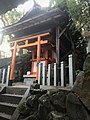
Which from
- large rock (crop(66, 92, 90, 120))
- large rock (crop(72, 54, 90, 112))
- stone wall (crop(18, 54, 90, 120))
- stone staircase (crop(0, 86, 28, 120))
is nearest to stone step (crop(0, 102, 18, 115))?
stone staircase (crop(0, 86, 28, 120))

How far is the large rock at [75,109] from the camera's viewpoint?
9.29 feet

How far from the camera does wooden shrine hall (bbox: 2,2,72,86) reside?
7.79m

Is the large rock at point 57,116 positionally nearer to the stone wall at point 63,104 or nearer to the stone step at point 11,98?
the stone wall at point 63,104

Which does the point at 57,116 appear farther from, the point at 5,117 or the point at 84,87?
the point at 5,117

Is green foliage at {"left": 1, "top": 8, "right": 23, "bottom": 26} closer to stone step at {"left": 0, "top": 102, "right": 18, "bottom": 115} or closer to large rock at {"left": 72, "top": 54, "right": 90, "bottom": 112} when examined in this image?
stone step at {"left": 0, "top": 102, "right": 18, "bottom": 115}

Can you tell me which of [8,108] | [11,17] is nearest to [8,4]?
[8,108]

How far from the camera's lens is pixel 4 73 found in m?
7.03

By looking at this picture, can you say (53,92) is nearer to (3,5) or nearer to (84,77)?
(84,77)

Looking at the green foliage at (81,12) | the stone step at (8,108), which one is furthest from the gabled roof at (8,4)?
the green foliage at (81,12)

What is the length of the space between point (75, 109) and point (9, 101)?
9.60 ft

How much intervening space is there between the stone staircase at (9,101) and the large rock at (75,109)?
74.6 inches

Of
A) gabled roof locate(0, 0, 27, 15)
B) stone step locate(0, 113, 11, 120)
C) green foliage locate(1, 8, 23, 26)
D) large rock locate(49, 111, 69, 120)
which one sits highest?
green foliage locate(1, 8, 23, 26)

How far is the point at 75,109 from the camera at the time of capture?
9.68ft

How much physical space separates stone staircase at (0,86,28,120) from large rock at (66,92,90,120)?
74.6 inches
